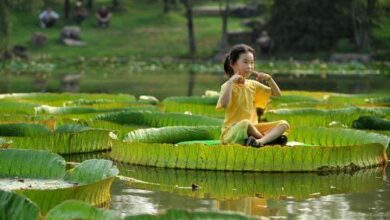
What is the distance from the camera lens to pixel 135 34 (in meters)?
48.1

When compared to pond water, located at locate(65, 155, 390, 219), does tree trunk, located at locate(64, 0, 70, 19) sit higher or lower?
higher

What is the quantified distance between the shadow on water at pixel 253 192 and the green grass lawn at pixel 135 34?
112 feet

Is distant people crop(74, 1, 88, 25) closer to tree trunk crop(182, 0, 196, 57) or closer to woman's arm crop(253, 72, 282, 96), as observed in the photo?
tree trunk crop(182, 0, 196, 57)

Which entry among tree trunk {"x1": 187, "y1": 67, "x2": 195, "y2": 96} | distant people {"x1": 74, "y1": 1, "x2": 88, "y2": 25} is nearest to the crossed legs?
tree trunk {"x1": 187, "y1": 67, "x2": 195, "y2": 96}

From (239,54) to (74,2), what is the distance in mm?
48371

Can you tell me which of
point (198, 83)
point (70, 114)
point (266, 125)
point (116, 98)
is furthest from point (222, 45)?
point (266, 125)

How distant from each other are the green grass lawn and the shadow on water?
34.3 meters

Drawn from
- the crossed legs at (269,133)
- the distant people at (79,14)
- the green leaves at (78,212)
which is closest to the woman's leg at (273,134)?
the crossed legs at (269,133)

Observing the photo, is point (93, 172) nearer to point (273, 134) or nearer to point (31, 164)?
point (31, 164)

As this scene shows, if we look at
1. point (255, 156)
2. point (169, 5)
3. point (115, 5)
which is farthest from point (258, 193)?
point (169, 5)

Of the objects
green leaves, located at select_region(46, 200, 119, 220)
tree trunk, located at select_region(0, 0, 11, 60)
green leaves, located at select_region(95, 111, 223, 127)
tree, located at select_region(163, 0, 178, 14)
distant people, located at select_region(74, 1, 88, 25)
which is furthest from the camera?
tree, located at select_region(163, 0, 178, 14)

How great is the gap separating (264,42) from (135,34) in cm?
735

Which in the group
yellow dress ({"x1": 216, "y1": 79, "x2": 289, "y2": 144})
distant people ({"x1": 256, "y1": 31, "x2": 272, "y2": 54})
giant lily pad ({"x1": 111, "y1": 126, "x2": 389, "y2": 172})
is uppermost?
distant people ({"x1": 256, "y1": 31, "x2": 272, "y2": 54})

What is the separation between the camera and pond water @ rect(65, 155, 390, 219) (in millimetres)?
7617
